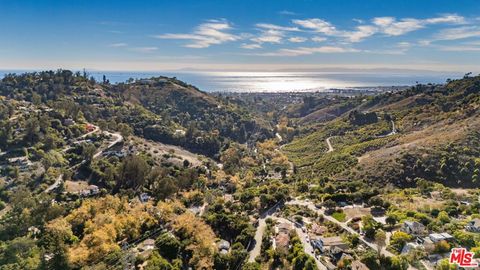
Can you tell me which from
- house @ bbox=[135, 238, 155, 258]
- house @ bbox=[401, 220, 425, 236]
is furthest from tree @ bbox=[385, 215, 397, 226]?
house @ bbox=[135, 238, 155, 258]

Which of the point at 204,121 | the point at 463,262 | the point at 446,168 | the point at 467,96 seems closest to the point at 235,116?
the point at 204,121

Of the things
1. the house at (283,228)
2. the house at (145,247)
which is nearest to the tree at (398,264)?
the house at (283,228)

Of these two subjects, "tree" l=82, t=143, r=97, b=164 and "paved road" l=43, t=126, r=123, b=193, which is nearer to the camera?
"paved road" l=43, t=126, r=123, b=193

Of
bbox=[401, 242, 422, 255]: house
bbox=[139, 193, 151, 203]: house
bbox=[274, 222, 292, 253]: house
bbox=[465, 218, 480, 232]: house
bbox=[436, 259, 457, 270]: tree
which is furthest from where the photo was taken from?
bbox=[139, 193, 151, 203]: house

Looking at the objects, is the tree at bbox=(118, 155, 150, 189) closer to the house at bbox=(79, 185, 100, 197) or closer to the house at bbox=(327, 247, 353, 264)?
the house at bbox=(79, 185, 100, 197)

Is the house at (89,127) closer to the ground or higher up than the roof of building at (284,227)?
higher up

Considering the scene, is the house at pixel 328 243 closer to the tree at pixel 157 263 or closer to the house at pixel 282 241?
the house at pixel 282 241
